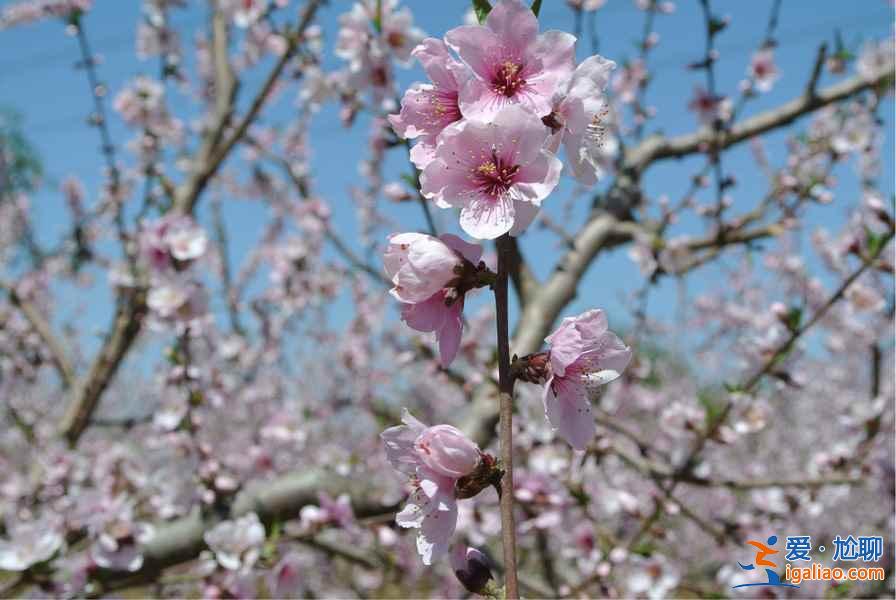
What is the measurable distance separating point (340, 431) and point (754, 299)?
6.96 m

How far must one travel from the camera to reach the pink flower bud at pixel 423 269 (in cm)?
88

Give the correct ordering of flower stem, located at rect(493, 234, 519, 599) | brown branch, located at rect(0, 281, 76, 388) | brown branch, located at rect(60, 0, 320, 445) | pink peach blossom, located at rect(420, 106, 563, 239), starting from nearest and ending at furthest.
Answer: flower stem, located at rect(493, 234, 519, 599)
pink peach blossom, located at rect(420, 106, 563, 239)
brown branch, located at rect(60, 0, 320, 445)
brown branch, located at rect(0, 281, 76, 388)

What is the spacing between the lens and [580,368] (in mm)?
976

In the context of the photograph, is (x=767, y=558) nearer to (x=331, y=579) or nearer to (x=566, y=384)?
(x=566, y=384)

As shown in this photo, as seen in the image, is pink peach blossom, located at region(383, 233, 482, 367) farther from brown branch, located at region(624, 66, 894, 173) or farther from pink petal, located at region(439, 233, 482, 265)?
brown branch, located at region(624, 66, 894, 173)

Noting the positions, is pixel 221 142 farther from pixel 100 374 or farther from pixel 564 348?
pixel 564 348

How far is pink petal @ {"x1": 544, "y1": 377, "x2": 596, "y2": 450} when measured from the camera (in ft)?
3.15

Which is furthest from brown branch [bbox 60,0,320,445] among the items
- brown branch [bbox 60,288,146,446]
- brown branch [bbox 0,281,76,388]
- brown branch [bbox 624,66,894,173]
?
brown branch [bbox 624,66,894,173]

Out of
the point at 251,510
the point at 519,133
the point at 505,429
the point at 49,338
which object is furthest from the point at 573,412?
the point at 49,338

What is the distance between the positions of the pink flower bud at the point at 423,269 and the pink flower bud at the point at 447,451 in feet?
0.62

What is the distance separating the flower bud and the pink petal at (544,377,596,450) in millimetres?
215

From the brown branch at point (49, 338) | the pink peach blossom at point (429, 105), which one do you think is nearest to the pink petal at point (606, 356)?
the pink peach blossom at point (429, 105)

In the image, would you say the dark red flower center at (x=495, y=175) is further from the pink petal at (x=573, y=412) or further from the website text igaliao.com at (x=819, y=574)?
the website text igaliao.com at (x=819, y=574)

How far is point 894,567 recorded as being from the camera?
9.12ft
